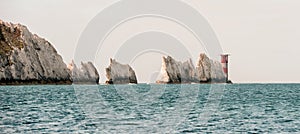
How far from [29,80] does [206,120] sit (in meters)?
157

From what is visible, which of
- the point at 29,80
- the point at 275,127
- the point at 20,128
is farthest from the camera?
the point at 29,80

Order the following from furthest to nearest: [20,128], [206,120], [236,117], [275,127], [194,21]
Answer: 1. [194,21]
2. [236,117]
3. [206,120]
4. [275,127]
5. [20,128]

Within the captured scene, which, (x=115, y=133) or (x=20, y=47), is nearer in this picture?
(x=115, y=133)

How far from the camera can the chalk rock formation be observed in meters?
176

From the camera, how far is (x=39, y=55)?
7800 inches

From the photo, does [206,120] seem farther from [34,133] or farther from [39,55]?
[39,55]

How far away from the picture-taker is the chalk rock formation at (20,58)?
577 ft

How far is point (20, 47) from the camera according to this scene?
188250mm

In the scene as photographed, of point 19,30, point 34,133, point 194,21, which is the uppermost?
point 19,30

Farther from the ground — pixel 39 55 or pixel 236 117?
pixel 39 55

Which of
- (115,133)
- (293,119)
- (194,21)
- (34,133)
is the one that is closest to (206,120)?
(293,119)

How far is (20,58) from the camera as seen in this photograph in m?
186

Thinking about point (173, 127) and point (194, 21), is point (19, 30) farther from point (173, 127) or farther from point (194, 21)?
point (173, 127)

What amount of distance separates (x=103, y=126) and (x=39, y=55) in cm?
16971
